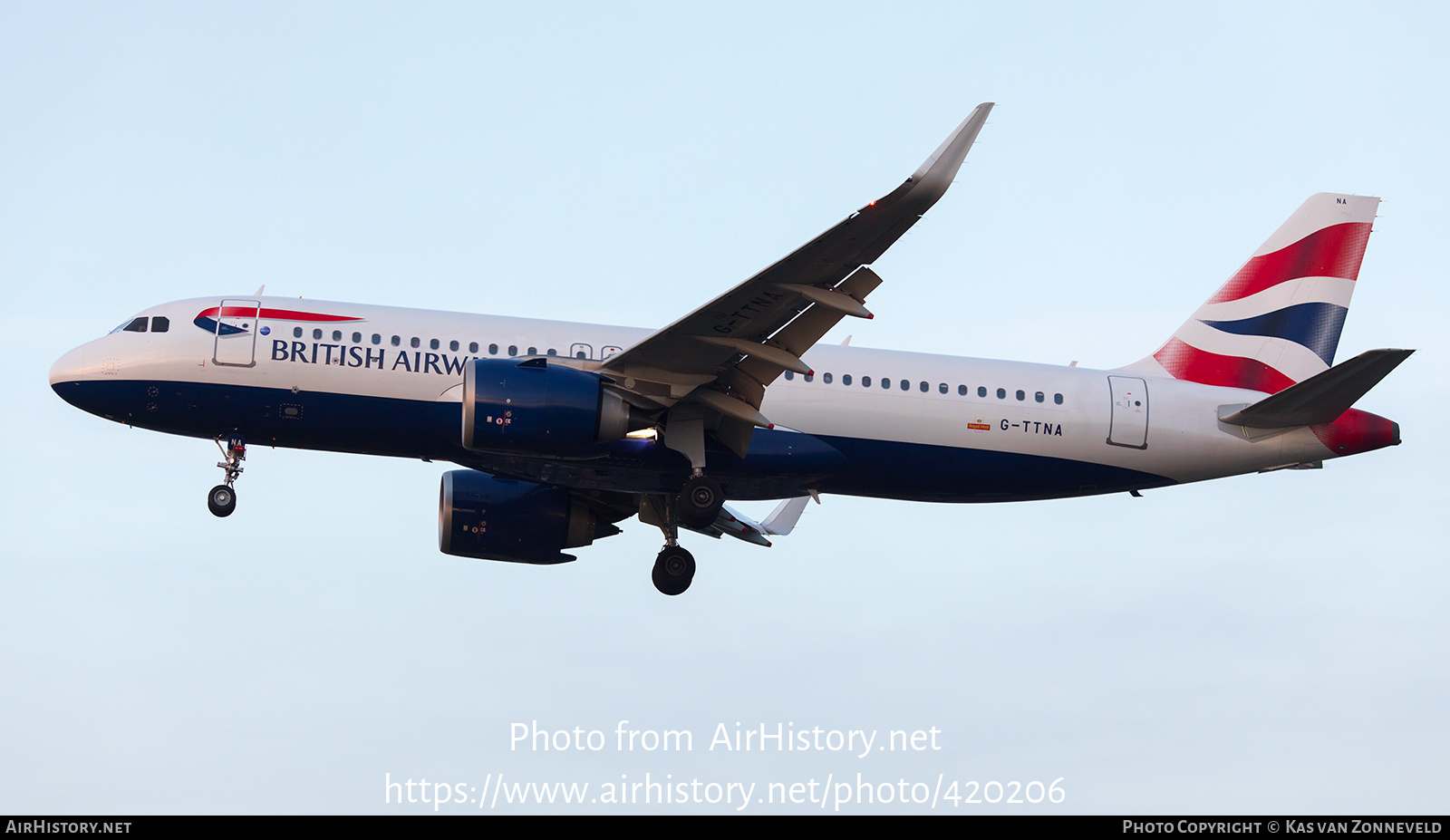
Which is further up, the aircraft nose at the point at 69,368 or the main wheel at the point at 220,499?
the aircraft nose at the point at 69,368

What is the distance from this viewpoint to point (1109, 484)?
99.1 feet

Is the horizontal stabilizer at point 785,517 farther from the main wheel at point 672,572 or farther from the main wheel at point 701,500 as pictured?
the main wheel at point 701,500

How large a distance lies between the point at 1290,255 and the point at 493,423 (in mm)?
18097

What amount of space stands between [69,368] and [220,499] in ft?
12.5

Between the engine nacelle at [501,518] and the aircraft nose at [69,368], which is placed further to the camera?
the engine nacelle at [501,518]

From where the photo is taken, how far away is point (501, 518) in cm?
3203

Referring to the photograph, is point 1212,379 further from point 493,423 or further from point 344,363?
point 344,363

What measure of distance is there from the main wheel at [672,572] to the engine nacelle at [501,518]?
9.55ft

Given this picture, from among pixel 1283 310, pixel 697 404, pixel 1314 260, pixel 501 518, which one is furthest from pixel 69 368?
pixel 1314 260

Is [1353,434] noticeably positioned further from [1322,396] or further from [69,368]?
[69,368]

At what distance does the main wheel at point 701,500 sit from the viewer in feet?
89.9

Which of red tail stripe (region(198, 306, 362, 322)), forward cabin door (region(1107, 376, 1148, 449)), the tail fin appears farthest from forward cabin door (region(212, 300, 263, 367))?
the tail fin

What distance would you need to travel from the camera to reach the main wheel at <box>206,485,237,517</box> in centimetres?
2914

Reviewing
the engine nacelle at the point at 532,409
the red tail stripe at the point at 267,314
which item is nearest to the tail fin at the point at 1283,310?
the engine nacelle at the point at 532,409
